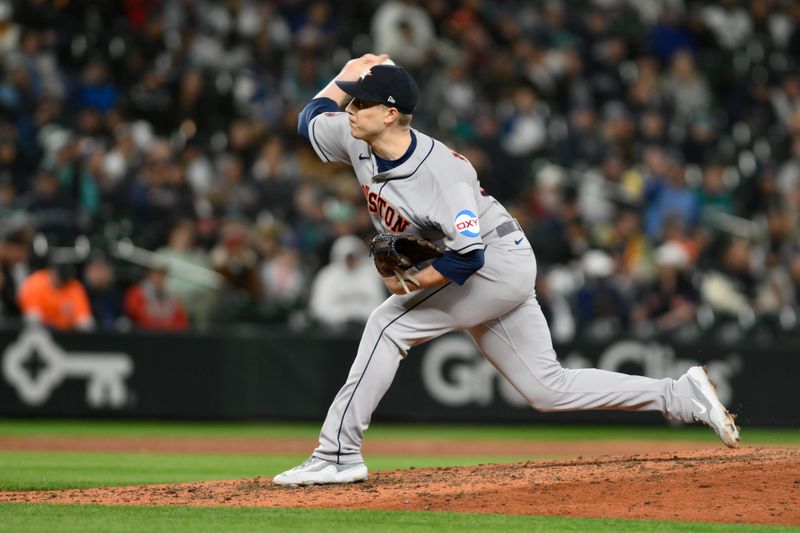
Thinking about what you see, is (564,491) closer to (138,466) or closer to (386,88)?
(386,88)

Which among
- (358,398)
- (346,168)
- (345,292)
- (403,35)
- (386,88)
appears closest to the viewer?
(386,88)

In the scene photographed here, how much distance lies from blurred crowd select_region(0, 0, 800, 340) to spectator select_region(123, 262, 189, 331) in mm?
28

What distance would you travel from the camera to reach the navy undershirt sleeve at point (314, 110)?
675 centimetres

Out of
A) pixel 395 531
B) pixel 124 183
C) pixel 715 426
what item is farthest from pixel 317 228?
pixel 395 531

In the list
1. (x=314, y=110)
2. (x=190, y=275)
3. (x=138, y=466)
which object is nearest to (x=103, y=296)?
(x=190, y=275)

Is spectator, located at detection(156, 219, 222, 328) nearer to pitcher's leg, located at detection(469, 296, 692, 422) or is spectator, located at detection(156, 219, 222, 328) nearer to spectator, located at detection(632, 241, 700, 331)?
spectator, located at detection(632, 241, 700, 331)

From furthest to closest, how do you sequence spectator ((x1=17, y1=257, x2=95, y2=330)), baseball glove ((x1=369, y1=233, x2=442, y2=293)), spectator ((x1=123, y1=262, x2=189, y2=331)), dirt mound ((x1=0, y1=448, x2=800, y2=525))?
spectator ((x1=123, y1=262, x2=189, y2=331)) → spectator ((x1=17, y1=257, x2=95, y2=330)) → baseball glove ((x1=369, y1=233, x2=442, y2=293)) → dirt mound ((x1=0, y1=448, x2=800, y2=525))

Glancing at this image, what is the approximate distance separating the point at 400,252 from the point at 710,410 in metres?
1.83

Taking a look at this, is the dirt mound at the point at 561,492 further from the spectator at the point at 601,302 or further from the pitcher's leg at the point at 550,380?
the spectator at the point at 601,302

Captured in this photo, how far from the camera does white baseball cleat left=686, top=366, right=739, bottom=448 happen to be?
21.6 feet

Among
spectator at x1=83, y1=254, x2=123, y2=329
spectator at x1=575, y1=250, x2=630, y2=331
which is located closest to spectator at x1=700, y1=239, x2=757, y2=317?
spectator at x1=575, y1=250, x2=630, y2=331

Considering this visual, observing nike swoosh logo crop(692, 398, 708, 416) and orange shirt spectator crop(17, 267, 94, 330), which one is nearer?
nike swoosh logo crop(692, 398, 708, 416)

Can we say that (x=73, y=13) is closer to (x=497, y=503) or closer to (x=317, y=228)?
(x=317, y=228)

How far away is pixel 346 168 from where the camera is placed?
15.0m
